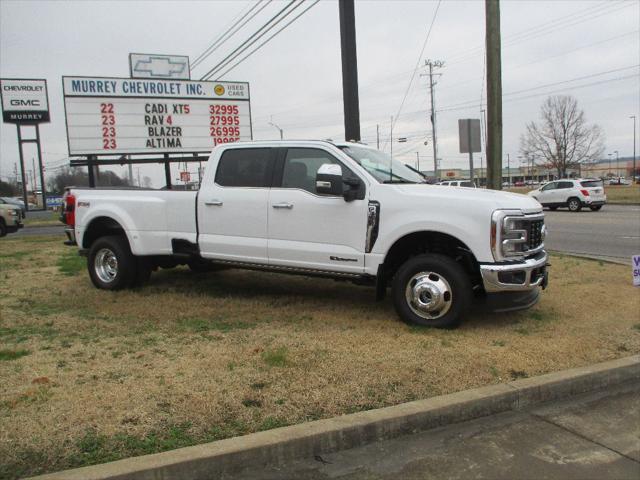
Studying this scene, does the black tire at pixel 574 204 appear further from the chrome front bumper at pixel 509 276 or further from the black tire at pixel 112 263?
the black tire at pixel 112 263

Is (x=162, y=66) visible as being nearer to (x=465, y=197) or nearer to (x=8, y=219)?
(x=8, y=219)

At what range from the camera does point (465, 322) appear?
5.85 meters

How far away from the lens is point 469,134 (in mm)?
10148

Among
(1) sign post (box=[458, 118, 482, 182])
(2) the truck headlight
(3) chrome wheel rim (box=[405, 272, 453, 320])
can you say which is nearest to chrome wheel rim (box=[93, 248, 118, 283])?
(3) chrome wheel rim (box=[405, 272, 453, 320])

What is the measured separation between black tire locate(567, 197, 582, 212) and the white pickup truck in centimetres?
2343

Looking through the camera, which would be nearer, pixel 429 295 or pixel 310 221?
pixel 429 295

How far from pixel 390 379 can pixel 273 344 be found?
1.33 m

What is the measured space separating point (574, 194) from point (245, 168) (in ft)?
80.4

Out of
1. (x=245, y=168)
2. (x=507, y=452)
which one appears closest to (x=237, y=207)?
(x=245, y=168)

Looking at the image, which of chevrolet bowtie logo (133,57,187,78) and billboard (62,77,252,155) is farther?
chevrolet bowtie logo (133,57,187,78)

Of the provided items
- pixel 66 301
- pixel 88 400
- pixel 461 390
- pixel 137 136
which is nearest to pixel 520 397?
pixel 461 390

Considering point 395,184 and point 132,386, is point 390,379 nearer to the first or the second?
point 132,386

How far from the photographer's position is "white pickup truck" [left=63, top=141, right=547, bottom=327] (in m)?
5.34

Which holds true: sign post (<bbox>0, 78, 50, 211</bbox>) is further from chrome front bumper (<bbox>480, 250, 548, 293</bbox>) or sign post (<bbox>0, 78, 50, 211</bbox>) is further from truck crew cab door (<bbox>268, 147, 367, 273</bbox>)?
chrome front bumper (<bbox>480, 250, 548, 293</bbox>)
